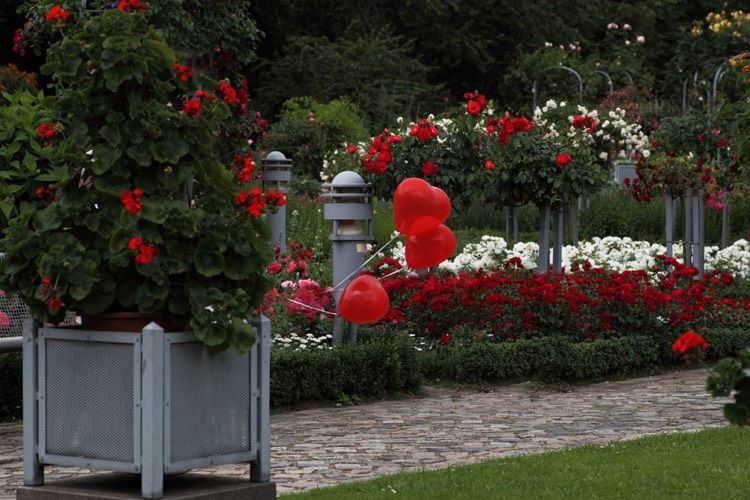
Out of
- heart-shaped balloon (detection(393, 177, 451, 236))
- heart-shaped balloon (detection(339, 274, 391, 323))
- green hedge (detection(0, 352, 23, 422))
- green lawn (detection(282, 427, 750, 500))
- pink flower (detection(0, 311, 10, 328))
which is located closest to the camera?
green lawn (detection(282, 427, 750, 500))

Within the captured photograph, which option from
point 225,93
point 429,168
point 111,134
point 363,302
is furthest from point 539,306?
point 111,134

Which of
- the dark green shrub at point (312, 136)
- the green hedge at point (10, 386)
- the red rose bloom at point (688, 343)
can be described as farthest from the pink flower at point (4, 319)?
the dark green shrub at point (312, 136)

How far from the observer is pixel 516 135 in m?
14.1

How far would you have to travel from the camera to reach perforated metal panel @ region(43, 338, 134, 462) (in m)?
5.46

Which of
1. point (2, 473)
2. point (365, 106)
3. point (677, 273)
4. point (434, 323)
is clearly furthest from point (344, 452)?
point (365, 106)

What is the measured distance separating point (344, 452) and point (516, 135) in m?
6.68

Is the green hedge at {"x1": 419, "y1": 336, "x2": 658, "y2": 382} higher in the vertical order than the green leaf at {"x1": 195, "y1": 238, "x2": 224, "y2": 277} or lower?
lower

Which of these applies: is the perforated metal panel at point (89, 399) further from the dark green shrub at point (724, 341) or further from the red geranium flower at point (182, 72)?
Result: the dark green shrub at point (724, 341)

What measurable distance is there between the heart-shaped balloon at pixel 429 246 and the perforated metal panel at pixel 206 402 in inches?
172

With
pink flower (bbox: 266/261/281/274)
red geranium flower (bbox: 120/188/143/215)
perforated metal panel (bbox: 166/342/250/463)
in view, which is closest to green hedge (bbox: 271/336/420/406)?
pink flower (bbox: 266/261/281/274)

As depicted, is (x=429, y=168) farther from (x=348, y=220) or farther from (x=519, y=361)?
(x=519, y=361)

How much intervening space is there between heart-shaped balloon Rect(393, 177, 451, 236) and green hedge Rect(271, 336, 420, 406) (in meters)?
1.01

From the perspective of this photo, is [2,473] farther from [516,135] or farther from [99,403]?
[516,135]

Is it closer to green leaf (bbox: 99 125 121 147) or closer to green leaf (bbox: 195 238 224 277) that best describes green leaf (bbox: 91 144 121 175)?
green leaf (bbox: 99 125 121 147)
